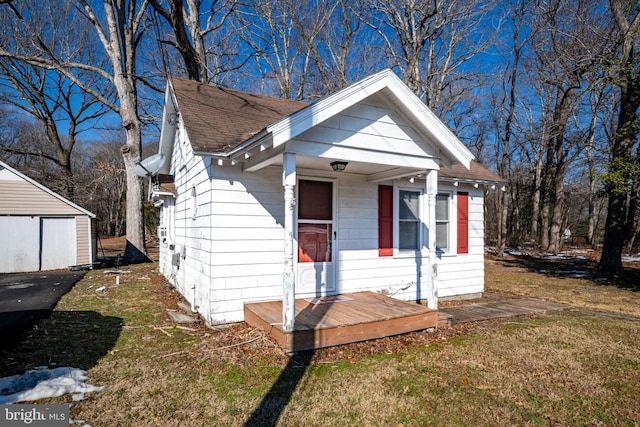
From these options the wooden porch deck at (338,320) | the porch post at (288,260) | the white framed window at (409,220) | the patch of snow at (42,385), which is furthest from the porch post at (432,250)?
the patch of snow at (42,385)

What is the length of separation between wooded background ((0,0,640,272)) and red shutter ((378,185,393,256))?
24.7 ft

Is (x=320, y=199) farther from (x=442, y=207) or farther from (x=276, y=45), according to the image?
(x=276, y=45)

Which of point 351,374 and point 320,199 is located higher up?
point 320,199

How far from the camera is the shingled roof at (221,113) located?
575 centimetres

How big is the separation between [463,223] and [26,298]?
31.5 ft

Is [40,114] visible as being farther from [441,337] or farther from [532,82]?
[532,82]

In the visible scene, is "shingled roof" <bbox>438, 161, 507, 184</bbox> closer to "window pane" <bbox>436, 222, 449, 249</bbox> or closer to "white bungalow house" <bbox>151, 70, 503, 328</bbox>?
"white bungalow house" <bbox>151, 70, 503, 328</bbox>

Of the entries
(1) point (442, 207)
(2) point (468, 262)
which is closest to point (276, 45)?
(1) point (442, 207)

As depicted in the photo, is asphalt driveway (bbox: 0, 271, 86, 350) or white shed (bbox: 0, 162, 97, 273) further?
white shed (bbox: 0, 162, 97, 273)

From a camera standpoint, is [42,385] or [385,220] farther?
[385,220]

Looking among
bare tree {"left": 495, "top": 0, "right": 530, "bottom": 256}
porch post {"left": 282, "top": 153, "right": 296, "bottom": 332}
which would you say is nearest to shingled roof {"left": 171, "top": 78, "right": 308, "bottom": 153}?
porch post {"left": 282, "top": 153, "right": 296, "bottom": 332}

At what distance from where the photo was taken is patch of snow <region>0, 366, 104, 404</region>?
3336 millimetres

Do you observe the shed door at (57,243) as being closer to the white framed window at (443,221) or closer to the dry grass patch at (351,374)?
the dry grass patch at (351,374)

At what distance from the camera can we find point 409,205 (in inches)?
298
